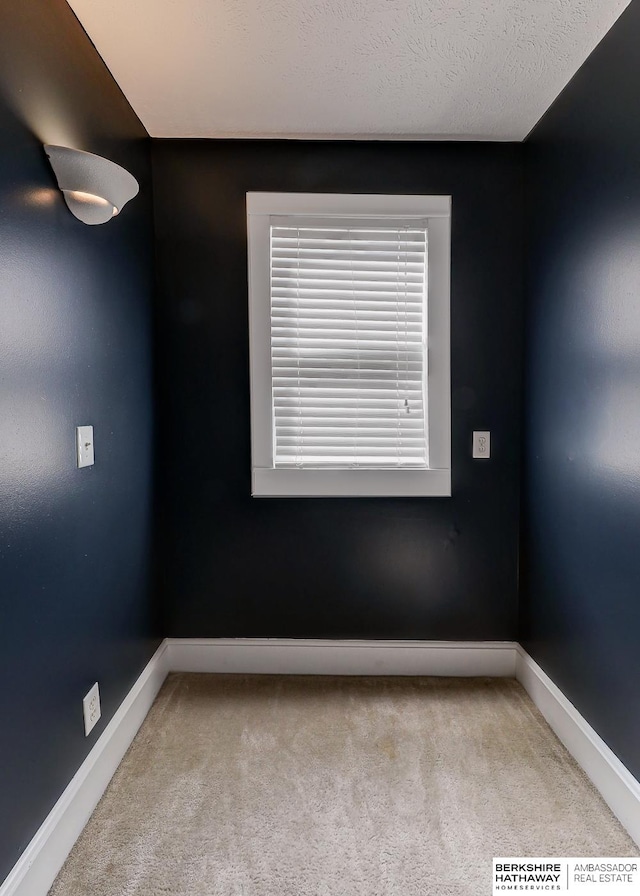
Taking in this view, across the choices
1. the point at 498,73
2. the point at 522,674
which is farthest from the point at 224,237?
the point at 522,674

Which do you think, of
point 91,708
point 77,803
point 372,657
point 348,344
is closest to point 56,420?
point 91,708

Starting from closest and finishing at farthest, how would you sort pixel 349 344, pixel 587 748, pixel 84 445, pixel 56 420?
pixel 56 420 → pixel 84 445 → pixel 587 748 → pixel 349 344

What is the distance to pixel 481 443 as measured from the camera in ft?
7.46

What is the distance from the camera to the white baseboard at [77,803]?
1203mm

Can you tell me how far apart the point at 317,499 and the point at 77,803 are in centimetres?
137

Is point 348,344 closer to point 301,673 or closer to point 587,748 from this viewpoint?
point 301,673

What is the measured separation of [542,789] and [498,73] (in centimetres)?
250

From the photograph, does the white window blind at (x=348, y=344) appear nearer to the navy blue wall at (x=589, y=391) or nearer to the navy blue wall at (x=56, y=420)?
the navy blue wall at (x=589, y=391)

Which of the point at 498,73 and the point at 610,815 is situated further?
the point at 498,73

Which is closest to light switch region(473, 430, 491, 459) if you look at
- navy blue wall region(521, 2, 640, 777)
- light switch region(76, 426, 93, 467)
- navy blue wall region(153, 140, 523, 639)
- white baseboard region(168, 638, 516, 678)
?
navy blue wall region(153, 140, 523, 639)

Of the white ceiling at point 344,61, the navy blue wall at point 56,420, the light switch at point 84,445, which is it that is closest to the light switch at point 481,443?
the white ceiling at point 344,61

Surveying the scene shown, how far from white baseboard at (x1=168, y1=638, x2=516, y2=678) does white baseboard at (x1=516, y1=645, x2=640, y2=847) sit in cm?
15

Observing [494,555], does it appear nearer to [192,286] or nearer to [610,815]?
[610,815]

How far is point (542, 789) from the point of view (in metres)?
1.62
